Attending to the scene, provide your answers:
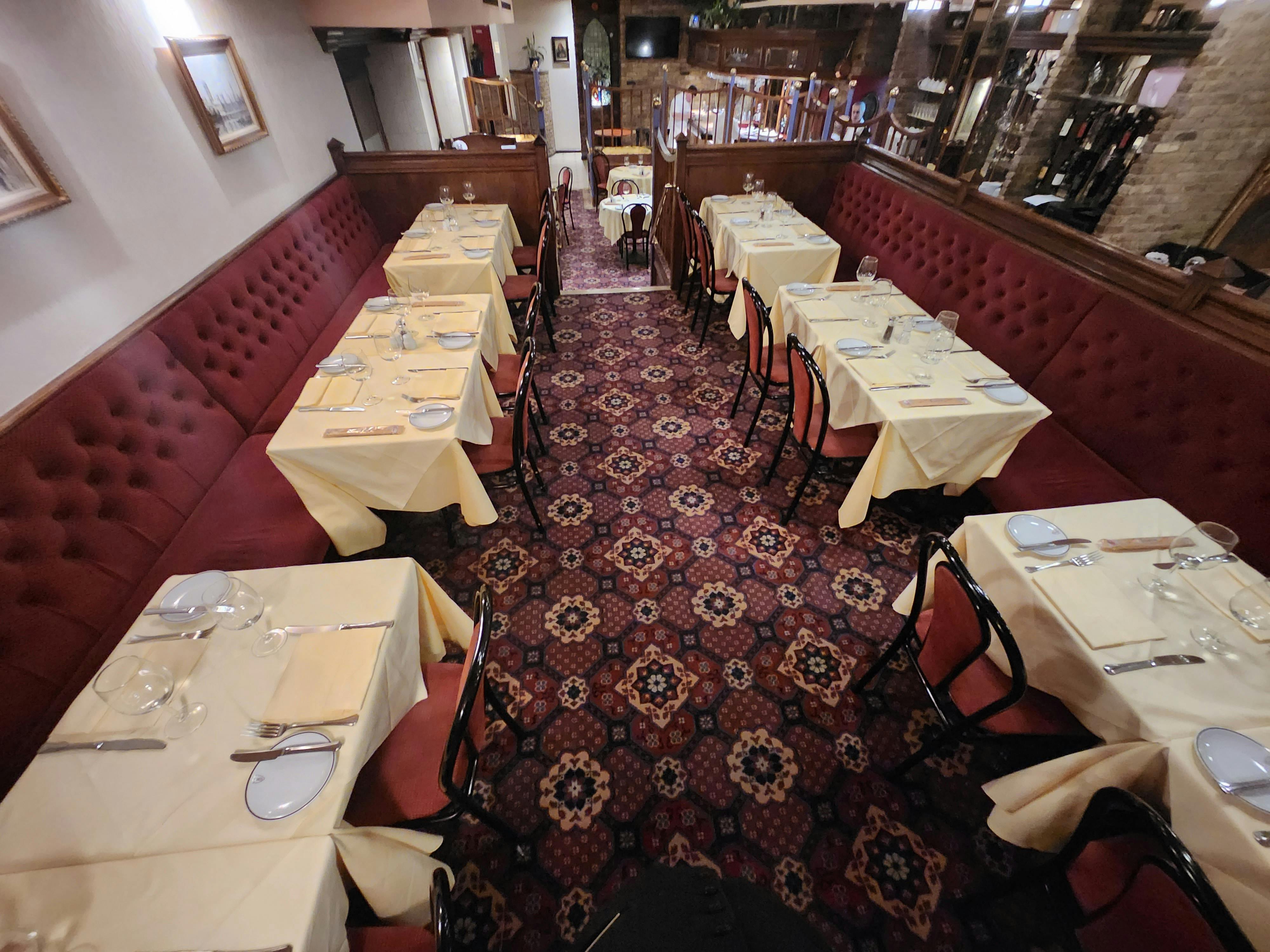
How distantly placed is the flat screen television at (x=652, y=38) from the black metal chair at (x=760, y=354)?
9443mm

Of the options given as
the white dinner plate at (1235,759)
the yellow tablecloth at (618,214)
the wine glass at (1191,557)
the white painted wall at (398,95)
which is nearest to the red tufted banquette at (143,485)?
the white dinner plate at (1235,759)

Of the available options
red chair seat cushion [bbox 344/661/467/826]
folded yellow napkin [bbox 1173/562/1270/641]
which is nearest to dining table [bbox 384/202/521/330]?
red chair seat cushion [bbox 344/661/467/826]

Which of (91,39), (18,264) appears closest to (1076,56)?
(91,39)

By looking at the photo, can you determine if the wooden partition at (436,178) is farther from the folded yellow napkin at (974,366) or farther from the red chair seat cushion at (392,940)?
the red chair seat cushion at (392,940)

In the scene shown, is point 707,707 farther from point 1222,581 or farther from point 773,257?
point 773,257

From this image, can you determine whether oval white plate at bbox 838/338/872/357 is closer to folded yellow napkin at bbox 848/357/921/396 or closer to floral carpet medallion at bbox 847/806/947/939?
folded yellow napkin at bbox 848/357/921/396

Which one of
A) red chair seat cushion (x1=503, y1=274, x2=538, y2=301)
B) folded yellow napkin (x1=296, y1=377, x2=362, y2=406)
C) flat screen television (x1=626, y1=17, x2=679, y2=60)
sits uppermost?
flat screen television (x1=626, y1=17, x2=679, y2=60)

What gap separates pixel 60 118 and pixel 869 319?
127 inches

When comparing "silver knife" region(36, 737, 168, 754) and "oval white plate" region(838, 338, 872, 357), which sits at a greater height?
"oval white plate" region(838, 338, 872, 357)

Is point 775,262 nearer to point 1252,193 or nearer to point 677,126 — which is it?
point 1252,193

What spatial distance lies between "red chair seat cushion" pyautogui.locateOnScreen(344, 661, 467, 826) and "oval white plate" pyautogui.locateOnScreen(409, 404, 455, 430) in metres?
0.91

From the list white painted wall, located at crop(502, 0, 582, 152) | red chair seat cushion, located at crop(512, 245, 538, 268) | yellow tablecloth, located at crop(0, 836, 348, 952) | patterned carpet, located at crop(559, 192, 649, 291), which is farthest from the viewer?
white painted wall, located at crop(502, 0, 582, 152)

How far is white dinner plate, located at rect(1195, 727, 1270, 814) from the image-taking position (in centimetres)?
97

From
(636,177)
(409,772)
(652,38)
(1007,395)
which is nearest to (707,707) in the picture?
(409,772)
